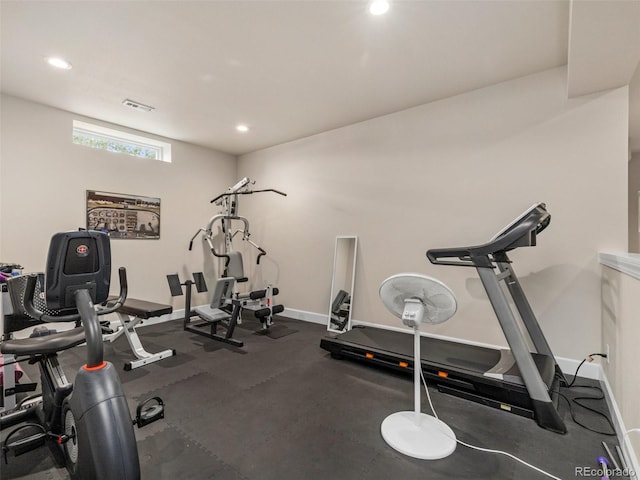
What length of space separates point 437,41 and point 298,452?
3322 mm

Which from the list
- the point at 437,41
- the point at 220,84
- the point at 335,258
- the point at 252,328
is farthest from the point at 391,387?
the point at 220,84

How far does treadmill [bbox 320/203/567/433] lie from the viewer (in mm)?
2191

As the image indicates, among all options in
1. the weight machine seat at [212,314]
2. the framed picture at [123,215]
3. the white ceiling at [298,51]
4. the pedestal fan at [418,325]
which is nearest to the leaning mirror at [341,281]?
the weight machine seat at [212,314]

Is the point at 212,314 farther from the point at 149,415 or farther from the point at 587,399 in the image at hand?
the point at 587,399

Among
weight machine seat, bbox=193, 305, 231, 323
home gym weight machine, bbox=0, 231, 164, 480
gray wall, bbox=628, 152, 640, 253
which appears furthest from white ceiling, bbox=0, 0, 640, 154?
weight machine seat, bbox=193, 305, 231, 323

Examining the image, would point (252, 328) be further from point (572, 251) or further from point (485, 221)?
point (572, 251)

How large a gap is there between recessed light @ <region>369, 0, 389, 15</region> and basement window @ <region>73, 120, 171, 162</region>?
4095mm

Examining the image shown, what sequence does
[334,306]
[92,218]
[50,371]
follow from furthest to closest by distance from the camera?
[334,306] < [92,218] < [50,371]

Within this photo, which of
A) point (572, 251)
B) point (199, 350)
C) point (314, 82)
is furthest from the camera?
point (199, 350)

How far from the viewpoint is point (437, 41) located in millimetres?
2604

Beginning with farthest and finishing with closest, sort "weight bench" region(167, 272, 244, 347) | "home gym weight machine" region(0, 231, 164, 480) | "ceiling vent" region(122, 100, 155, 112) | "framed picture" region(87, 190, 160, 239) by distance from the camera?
"framed picture" region(87, 190, 160, 239), "weight bench" region(167, 272, 244, 347), "ceiling vent" region(122, 100, 155, 112), "home gym weight machine" region(0, 231, 164, 480)

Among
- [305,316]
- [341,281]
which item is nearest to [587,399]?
[341,281]

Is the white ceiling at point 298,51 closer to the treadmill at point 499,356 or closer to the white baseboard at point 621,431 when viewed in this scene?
the treadmill at point 499,356

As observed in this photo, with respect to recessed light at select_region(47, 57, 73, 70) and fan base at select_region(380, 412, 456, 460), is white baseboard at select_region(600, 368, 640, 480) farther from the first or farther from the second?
recessed light at select_region(47, 57, 73, 70)
